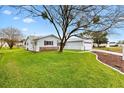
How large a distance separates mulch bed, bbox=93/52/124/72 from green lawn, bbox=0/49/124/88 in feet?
0.26

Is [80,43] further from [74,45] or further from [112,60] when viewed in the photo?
[112,60]

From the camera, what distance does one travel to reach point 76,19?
3.10 m

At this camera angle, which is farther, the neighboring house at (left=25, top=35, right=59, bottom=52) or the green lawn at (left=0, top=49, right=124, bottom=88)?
the neighboring house at (left=25, top=35, right=59, bottom=52)

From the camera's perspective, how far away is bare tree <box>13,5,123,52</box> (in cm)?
307

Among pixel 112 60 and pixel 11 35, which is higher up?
pixel 11 35

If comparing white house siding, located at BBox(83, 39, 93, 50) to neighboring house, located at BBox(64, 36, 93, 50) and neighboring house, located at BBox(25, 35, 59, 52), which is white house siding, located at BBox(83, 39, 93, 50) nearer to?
neighboring house, located at BBox(64, 36, 93, 50)

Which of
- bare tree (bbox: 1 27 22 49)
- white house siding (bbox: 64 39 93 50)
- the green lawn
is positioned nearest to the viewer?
the green lawn

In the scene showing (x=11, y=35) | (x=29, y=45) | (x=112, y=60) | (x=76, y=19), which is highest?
(x=76, y=19)

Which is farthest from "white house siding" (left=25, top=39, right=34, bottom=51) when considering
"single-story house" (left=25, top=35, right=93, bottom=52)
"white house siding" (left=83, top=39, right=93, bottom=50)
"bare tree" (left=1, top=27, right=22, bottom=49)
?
"white house siding" (left=83, top=39, right=93, bottom=50)

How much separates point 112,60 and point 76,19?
749 mm

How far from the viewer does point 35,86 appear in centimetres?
280

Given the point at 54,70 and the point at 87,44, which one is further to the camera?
the point at 87,44

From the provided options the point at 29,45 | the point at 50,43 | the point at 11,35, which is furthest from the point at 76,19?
the point at 11,35
